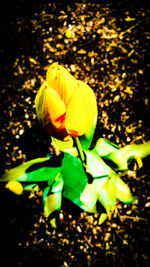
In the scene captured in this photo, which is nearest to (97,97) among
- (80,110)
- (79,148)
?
(79,148)

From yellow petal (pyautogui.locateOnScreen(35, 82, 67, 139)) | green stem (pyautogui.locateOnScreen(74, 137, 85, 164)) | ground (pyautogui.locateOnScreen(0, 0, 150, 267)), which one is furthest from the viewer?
ground (pyautogui.locateOnScreen(0, 0, 150, 267))

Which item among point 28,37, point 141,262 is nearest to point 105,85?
point 28,37

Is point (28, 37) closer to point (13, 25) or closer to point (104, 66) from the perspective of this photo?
point (13, 25)

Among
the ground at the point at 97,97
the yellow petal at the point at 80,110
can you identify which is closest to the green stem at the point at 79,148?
the yellow petal at the point at 80,110

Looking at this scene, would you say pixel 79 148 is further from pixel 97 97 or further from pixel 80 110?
pixel 97 97

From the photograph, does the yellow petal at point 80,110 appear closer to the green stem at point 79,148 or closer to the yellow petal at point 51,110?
the yellow petal at point 51,110

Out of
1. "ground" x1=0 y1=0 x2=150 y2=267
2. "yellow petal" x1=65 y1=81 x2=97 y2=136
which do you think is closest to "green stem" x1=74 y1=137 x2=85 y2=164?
"yellow petal" x1=65 y1=81 x2=97 y2=136

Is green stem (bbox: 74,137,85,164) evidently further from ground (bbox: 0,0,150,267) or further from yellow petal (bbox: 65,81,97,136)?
ground (bbox: 0,0,150,267)
